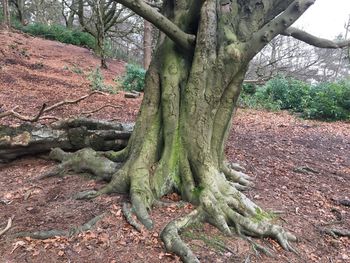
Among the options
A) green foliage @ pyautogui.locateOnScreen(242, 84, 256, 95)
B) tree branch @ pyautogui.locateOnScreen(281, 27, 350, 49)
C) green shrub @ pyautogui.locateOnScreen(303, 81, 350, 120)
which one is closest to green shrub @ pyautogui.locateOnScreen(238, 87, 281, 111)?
green foliage @ pyautogui.locateOnScreen(242, 84, 256, 95)

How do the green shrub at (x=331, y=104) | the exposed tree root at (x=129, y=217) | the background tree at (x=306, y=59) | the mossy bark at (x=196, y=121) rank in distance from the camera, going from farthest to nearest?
the background tree at (x=306, y=59) < the green shrub at (x=331, y=104) < the mossy bark at (x=196, y=121) < the exposed tree root at (x=129, y=217)

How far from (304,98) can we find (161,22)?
11.2 metres

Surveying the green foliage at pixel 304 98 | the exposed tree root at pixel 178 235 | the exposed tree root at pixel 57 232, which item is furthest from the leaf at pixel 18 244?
the green foliage at pixel 304 98

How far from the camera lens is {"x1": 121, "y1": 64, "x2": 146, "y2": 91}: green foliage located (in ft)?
44.7

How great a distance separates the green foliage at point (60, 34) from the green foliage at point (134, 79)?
40.9ft

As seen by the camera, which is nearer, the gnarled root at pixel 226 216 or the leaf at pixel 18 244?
the leaf at pixel 18 244

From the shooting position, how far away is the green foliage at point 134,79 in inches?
536

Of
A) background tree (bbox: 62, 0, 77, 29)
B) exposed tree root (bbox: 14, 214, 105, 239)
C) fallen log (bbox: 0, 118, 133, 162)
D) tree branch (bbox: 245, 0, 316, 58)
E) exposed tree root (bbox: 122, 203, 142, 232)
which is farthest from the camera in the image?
background tree (bbox: 62, 0, 77, 29)

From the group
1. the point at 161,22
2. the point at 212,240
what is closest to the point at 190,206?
the point at 212,240

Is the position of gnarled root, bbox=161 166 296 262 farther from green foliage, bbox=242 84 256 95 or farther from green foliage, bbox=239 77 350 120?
green foliage, bbox=242 84 256 95

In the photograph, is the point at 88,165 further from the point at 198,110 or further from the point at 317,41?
the point at 317,41

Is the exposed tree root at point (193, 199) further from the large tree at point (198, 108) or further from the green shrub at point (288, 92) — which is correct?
the green shrub at point (288, 92)

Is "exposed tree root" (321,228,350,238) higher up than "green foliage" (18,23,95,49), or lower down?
lower down

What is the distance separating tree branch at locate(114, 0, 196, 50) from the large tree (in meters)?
0.01
